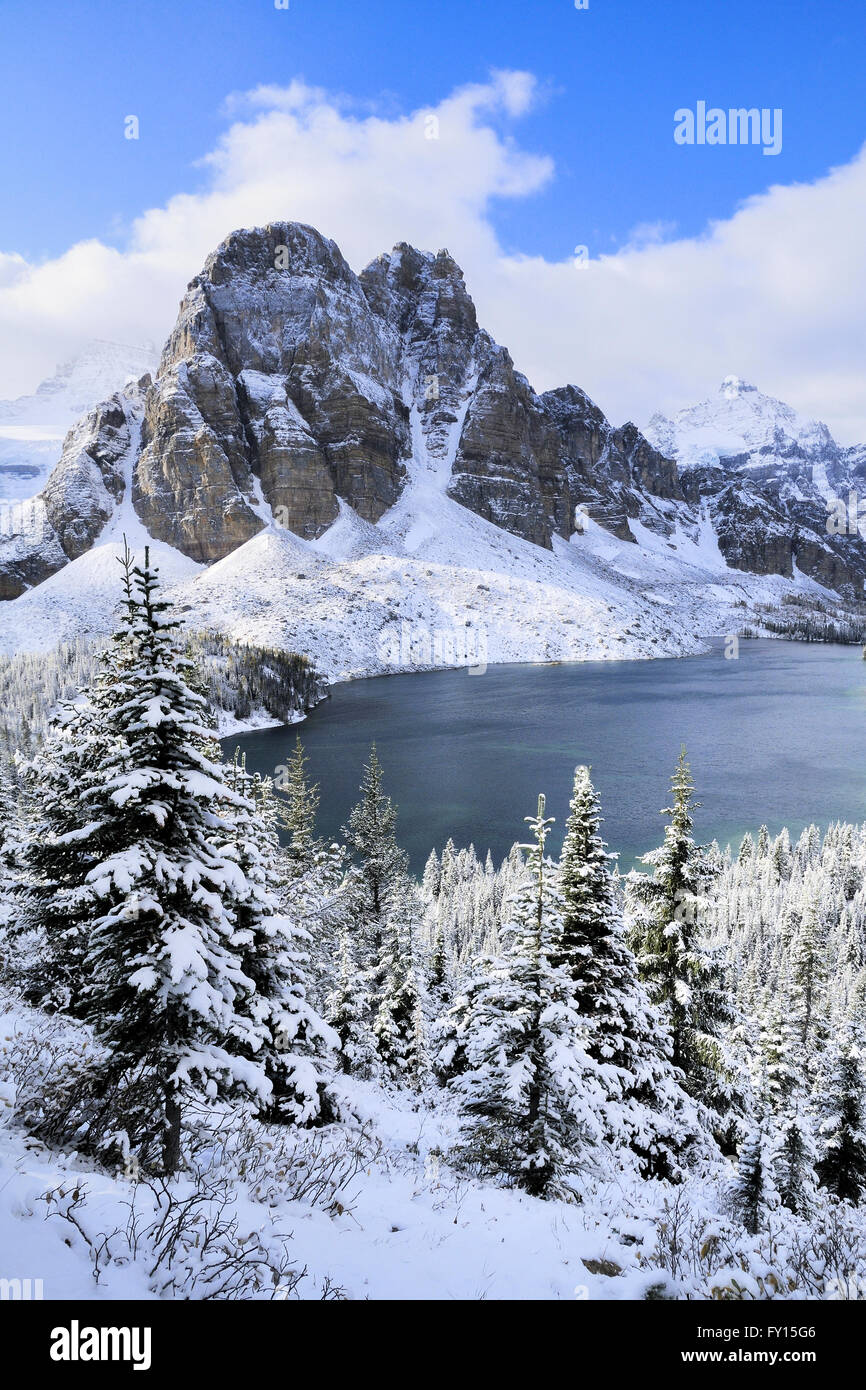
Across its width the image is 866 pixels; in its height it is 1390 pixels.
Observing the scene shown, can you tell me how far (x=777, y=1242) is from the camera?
630cm

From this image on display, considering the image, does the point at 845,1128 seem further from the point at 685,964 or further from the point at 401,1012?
the point at 401,1012

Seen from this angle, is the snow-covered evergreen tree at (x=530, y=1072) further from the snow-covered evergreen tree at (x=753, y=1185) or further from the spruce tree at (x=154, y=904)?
the spruce tree at (x=154, y=904)

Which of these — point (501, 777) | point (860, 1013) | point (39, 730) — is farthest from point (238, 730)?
point (860, 1013)

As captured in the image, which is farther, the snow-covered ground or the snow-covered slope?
the snow-covered slope

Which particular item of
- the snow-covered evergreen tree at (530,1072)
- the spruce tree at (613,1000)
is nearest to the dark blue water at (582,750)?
the spruce tree at (613,1000)

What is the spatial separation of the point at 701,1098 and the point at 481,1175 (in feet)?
21.5

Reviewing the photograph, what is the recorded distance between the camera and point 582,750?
83.2 meters

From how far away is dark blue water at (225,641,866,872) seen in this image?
63.5m

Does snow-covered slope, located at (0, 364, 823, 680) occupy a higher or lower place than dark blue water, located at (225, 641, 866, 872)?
higher

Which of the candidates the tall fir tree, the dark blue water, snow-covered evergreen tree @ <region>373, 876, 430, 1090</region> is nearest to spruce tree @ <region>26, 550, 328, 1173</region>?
the tall fir tree

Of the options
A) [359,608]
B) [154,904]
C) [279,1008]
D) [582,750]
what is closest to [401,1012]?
[279,1008]

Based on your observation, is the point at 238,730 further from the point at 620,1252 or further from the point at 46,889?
the point at 620,1252

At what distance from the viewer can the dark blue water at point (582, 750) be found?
63500mm

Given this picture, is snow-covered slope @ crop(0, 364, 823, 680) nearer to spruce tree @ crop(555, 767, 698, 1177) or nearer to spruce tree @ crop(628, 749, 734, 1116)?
spruce tree @ crop(628, 749, 734, 1116)
